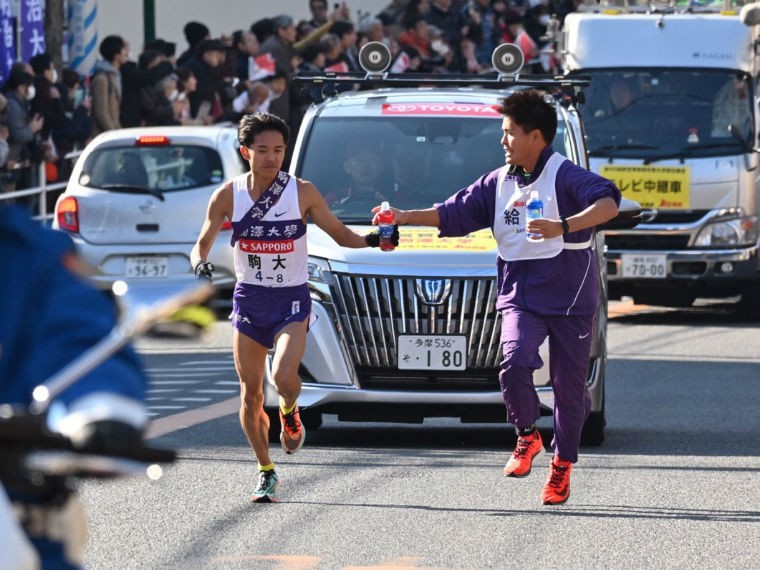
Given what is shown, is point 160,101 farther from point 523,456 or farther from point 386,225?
point 523,456

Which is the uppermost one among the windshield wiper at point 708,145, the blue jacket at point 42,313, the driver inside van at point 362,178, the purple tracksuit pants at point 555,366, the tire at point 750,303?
the blue jacket at point 42,313

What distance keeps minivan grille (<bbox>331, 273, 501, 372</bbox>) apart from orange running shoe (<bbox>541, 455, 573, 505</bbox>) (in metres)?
1.61

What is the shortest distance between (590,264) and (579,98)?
8.76 ft

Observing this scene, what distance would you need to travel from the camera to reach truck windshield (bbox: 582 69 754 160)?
17094 millimetres

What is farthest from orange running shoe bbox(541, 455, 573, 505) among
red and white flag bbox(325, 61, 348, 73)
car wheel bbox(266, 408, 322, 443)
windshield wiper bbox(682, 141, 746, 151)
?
red and white flag bbox(325, 61, 348, 73)

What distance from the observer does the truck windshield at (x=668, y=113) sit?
17.1 m

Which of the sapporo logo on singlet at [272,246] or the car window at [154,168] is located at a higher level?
the sapporo logo on singlet at [272,246]

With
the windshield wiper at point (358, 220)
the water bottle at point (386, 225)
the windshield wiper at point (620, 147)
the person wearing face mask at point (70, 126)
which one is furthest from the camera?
the person wearing face mask at point (70, 126)

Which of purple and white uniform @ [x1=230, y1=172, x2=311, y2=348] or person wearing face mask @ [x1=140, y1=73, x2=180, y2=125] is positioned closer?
purple and white uniform @ [x1=230, y1=172, x2=311, y2=348]

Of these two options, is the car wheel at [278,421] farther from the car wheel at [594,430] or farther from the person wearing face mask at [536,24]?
the person wearing face mask at [536,24]

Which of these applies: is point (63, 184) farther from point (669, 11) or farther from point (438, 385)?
point (438, 385)

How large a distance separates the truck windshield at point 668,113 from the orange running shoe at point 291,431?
8.86m

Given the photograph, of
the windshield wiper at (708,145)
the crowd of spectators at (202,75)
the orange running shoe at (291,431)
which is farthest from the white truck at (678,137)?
the orange running shoe at (291,431)

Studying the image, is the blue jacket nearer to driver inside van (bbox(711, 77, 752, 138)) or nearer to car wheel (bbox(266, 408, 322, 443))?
car wheel (bbox(266, 408, 322, 443))
